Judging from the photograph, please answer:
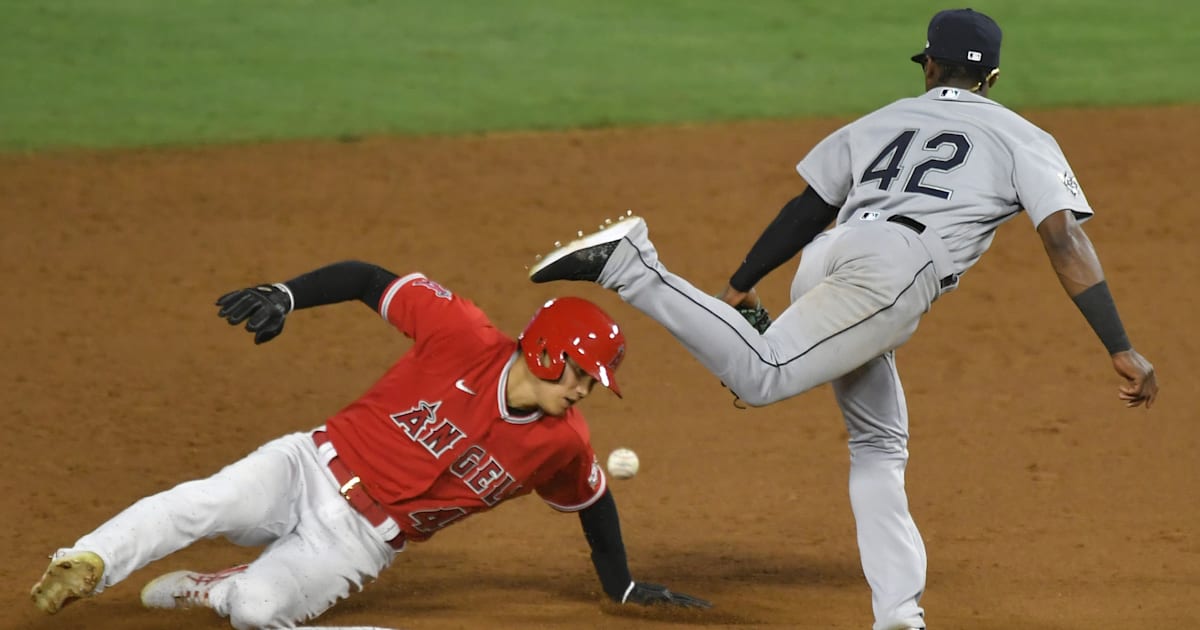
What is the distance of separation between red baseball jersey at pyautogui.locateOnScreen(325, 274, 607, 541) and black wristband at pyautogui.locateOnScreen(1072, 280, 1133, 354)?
5.03ft

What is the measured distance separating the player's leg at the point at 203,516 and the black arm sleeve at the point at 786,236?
152cm

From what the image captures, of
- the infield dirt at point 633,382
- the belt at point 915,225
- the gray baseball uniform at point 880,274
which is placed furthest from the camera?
the infield dirt at point 633,382

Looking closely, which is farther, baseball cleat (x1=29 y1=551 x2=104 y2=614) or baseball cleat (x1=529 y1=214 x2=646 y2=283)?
baseball cleat (x1=529 y1=214 x2=646 y2=283)

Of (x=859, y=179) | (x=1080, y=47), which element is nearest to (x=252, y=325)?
(x=859, y=179)

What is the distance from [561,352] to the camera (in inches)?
160

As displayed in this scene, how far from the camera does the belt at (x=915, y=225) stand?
13.9 ft

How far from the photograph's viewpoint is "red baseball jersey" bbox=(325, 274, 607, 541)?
14.1 feet

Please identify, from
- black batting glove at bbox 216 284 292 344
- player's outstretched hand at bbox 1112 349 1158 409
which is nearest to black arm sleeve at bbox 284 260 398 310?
black batting glove at bbox 216 284 292 344

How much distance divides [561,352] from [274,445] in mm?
1032

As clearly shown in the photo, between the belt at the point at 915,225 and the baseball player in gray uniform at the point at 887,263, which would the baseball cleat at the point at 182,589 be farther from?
the belt at the point at 915,225

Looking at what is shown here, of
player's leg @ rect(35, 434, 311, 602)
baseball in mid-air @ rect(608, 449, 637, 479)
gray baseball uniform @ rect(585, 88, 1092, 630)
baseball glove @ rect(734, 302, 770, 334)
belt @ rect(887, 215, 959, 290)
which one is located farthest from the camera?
baseball in mid-air @ rect(608, 449, 637, 479)

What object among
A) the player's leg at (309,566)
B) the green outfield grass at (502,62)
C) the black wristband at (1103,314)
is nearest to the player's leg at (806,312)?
the black wristband at (1103,314)

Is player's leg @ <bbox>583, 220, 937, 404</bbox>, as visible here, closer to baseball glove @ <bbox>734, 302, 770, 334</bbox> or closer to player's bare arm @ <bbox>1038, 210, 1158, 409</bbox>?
player's bare arm @ <bbox>1038, 210, 1158, 409</bbox>

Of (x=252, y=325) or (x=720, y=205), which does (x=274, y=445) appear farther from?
(x=720, y=205)
